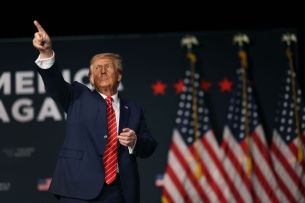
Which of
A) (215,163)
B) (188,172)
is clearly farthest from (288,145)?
(188,172)

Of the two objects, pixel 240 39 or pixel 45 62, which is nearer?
pixel 45 62

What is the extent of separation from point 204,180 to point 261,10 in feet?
5.06

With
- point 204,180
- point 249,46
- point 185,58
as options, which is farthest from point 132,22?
point 204,180

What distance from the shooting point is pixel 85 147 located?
325 cm

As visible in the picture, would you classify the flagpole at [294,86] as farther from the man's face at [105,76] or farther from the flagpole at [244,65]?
the man's face at [105,76]

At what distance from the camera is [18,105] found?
5.78 meters

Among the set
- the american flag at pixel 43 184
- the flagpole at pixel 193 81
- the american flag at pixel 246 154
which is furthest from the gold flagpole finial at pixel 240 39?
the american flag at pixel 43 184

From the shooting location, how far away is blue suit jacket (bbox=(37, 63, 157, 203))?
318cm

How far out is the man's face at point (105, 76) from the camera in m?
3.37

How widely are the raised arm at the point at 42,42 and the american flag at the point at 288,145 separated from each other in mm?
3074

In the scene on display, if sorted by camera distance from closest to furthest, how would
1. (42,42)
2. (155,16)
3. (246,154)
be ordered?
(42,42) → (246,154) → (155,16)

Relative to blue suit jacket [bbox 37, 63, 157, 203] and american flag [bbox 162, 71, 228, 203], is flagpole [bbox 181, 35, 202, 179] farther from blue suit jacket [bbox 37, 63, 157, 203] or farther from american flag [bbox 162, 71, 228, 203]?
blue suit jacket [bbox 37, 63, 157, 203]

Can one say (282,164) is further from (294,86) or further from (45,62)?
(45,62)

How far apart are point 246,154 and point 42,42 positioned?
9.99 feet
